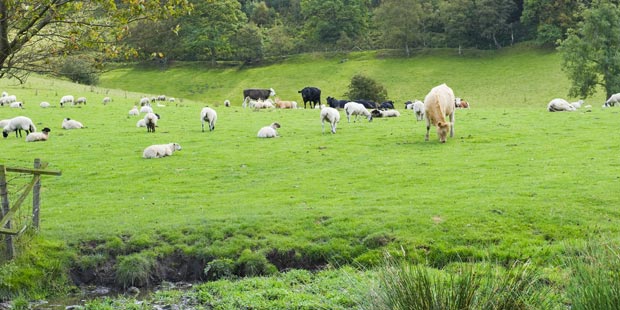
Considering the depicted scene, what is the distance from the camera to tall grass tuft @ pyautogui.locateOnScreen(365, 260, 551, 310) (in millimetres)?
5723

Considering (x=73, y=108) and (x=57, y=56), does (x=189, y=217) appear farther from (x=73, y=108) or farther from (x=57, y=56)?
(x=73, y=108)

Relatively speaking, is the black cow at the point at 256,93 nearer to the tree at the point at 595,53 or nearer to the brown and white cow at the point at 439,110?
the tree at the point at 595,53

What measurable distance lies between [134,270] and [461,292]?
9.66 meters

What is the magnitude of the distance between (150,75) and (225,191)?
7837 centimetres

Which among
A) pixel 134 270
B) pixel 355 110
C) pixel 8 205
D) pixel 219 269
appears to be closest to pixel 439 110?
pixel 355 110

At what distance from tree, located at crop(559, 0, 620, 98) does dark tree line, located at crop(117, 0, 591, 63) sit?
88.2 ft

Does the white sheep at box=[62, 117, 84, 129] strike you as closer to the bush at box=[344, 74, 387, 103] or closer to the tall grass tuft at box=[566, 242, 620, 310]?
the tall grass tuft at box=[566, 242, 620, 310]

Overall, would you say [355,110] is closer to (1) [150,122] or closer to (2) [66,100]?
(1) [150,122]

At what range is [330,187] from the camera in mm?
19797

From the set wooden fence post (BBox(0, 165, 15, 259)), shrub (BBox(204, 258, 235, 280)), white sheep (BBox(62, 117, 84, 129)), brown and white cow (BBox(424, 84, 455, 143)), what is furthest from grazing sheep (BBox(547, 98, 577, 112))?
wooden fence post (BBox(0, 165, 15, 259))

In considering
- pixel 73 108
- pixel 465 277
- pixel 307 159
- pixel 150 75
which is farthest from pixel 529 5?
pixel 465 277

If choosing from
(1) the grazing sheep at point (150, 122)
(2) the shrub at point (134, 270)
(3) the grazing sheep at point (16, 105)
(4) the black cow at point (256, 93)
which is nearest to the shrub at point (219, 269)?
(2) the shrub at point (134, 270)

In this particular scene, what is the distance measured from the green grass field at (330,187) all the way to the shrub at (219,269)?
1.06 feet

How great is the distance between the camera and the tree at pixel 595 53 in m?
55.1
